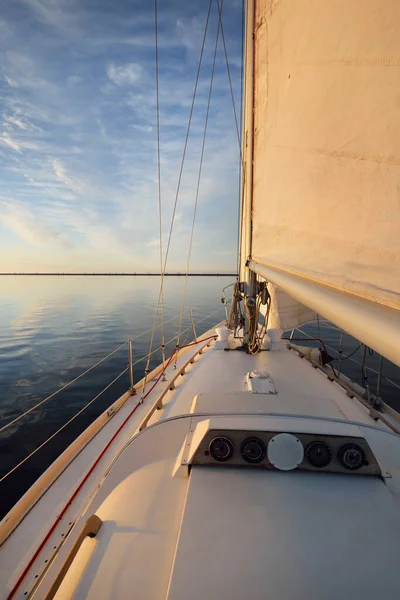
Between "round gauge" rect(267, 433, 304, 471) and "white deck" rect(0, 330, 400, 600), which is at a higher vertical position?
"round gauge" rect(267, 433, 304, 471)

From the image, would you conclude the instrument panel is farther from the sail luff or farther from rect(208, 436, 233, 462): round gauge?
the sail luff

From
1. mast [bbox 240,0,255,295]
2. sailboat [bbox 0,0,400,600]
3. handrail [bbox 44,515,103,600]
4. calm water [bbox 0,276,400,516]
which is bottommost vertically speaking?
calm water [bbox 0,276,400,516]

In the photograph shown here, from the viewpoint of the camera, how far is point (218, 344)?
584 centimetres

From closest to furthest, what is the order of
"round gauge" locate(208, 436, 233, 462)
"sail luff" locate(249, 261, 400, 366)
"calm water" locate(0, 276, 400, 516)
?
"sail luff" locate(249, 261, 400, 366) < "round gauge" locate(208, 436, 233, 462) < "calm water" locate(0, 276, 400, 516)

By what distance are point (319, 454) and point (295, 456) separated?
0.17 metres

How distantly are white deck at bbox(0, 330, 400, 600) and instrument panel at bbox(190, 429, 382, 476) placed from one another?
0.06 meters

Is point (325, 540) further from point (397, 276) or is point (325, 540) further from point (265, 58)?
point (265, 58)

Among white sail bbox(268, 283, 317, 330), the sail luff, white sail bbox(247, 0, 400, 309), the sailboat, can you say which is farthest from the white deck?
white sail bbox(268, 283, 317, 330)

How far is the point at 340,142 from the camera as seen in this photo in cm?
153

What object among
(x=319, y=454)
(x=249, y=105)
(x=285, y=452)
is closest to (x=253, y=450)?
(x=285, y=452)

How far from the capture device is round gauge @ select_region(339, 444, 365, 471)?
1.80m

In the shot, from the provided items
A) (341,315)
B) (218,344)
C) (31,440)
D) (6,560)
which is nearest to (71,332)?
(31,440)

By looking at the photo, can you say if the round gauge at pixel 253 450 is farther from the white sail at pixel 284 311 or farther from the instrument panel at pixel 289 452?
the white sail at pixel 284 311

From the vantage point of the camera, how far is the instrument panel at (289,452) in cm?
180
